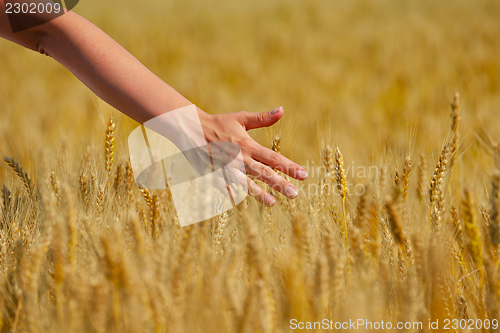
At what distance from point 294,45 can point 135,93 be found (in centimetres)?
418

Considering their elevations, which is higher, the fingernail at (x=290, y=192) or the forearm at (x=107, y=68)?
the forearm at (x=107, y=68)

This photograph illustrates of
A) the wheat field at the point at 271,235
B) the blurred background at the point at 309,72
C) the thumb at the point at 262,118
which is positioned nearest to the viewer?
the wheat field at the point at 271,235

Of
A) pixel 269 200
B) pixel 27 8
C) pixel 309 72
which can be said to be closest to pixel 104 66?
pixel 27 8

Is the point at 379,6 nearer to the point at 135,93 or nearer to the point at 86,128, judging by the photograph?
the point at 86,128

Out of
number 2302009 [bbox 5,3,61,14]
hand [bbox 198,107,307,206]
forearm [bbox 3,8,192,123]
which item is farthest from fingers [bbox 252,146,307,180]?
number 2302009 [bbox 5,3,61,14]

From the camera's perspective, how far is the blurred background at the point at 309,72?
273 cm

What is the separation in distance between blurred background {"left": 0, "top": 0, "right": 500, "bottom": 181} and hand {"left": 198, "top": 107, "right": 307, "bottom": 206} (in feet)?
0.83

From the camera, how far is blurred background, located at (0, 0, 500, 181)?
2.73 metres

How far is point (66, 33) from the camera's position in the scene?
2.81ft

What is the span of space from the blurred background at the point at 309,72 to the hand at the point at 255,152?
0.25 metres

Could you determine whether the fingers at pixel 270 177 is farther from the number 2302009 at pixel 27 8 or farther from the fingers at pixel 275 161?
the number 2302009 at pixel 27 8

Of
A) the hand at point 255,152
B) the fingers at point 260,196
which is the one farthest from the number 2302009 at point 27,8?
the fingers at point 260,196

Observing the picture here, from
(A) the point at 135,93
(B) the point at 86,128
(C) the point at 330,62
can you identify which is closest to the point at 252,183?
(A) the point at 135,93

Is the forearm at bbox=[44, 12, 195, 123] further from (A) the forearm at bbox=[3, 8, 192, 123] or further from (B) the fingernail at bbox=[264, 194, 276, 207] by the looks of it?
(B) the fingernail at bbox=[264, 194, 276, 207]
